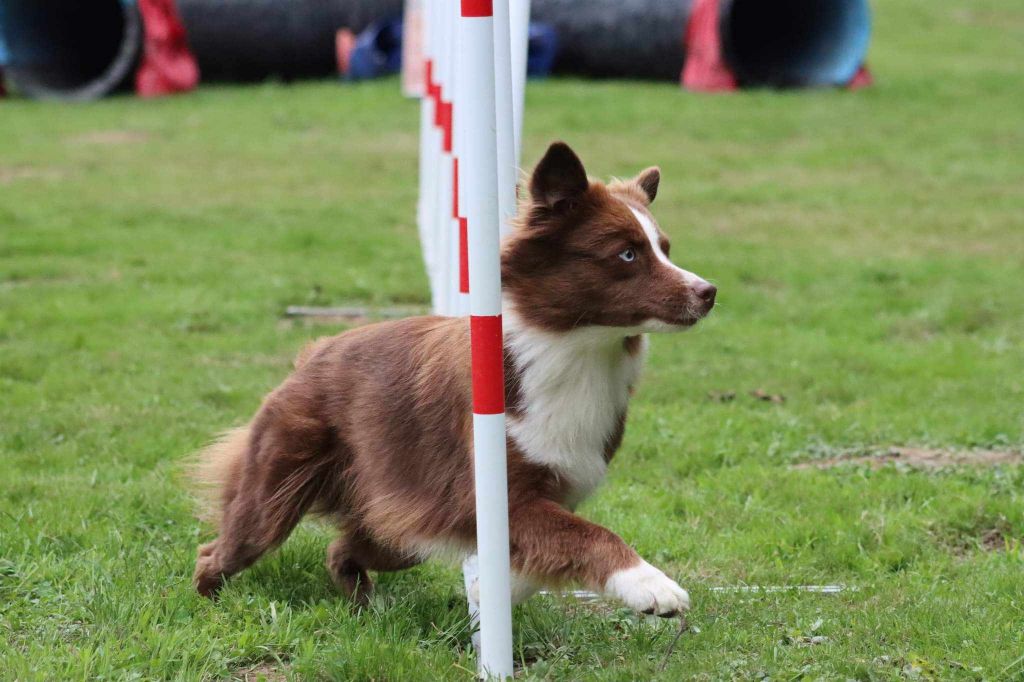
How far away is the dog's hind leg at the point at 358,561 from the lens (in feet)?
14.6

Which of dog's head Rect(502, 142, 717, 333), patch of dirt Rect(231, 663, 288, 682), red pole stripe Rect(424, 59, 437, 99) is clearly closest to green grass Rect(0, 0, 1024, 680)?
patch of dirt Rect(231, 663, 288, 682)

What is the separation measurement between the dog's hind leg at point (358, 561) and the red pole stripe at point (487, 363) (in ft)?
3.91

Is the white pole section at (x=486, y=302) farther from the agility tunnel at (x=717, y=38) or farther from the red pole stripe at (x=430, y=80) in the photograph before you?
the agility tunnel at (x=717, y=38)

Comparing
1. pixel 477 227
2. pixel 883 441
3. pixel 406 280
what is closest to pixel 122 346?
pixel 406 280

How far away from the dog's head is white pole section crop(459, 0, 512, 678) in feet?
1.09

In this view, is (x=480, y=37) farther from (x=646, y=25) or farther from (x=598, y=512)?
(x=646, y=25)

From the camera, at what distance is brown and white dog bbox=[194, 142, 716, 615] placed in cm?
365

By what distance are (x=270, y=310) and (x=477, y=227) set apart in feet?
18.7

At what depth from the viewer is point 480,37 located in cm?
327

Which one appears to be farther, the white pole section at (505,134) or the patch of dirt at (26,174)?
the patch of dirt at (26,174)

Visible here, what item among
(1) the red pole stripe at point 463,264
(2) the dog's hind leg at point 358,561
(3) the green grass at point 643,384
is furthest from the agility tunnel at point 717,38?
(2) the dog's hind leg at point 358,561

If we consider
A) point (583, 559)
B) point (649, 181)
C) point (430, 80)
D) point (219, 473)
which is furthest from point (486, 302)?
point (430, 80)

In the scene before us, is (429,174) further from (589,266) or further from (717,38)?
(717,38)

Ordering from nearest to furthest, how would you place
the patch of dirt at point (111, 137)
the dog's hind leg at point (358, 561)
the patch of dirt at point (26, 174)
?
the dog's hind leg at point (358, 561) < the patch of dirt at point (26, 174) < the patch of dirt at point (111, 137)
